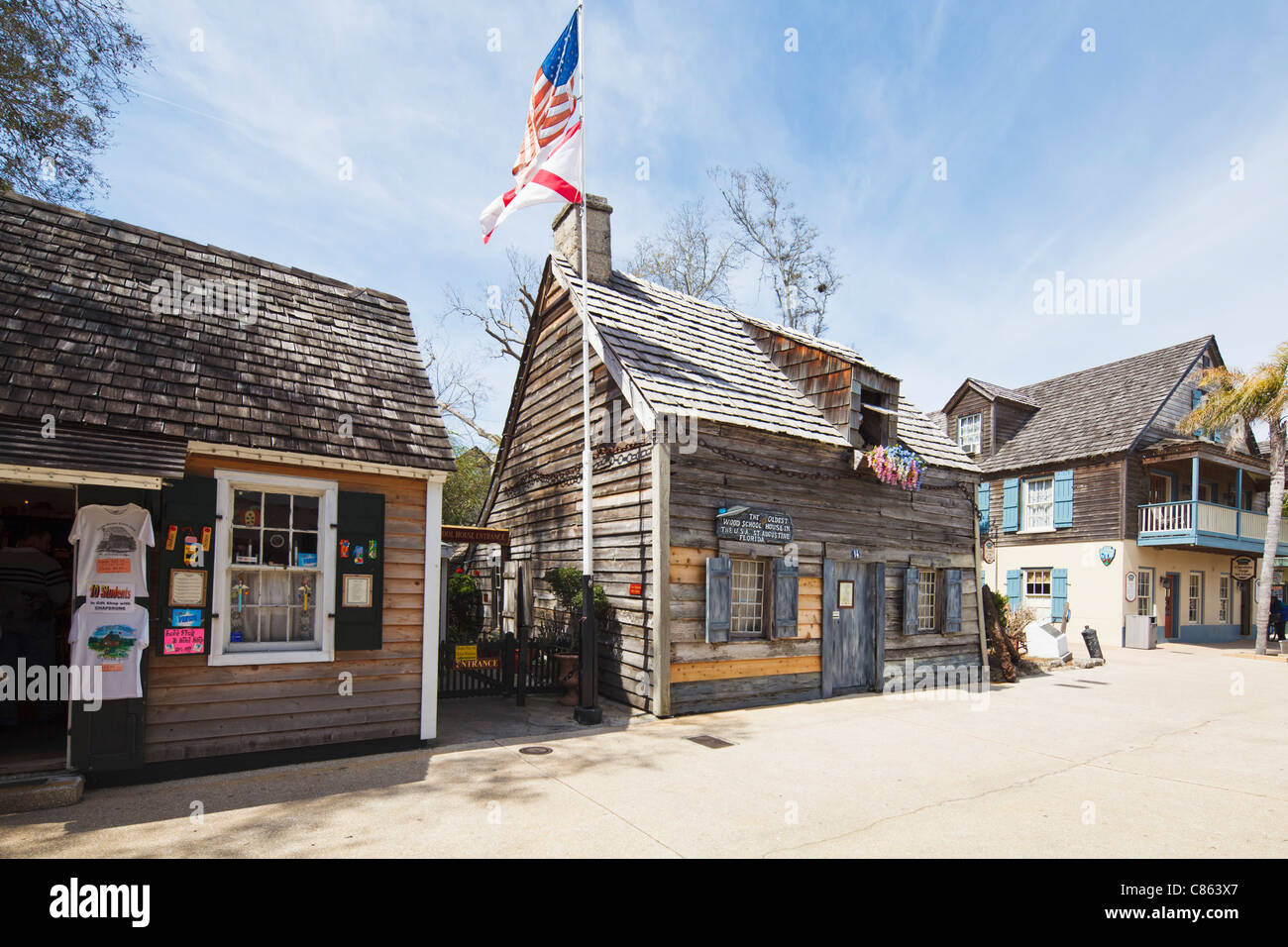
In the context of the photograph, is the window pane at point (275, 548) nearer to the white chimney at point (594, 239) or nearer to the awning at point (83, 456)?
the awning at point (83, 456)

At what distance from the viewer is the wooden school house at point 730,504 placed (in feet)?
33.0

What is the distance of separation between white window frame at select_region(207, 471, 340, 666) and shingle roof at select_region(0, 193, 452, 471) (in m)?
0.43

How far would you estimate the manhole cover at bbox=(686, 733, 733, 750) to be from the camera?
27.1ft

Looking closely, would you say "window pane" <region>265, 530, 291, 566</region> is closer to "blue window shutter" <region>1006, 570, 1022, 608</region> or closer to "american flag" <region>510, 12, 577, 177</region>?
"american flag" <region>510, 12, 577, 177</region>

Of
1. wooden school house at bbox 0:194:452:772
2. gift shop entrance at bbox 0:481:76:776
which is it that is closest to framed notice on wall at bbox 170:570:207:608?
wooden school house at bbox 0:194:452:772

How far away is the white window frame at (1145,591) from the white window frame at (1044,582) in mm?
2425

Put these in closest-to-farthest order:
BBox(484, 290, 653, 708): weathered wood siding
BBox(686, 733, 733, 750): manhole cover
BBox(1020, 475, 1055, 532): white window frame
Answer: BBox(686, 733, 733, 750): manhole cover, BBox(484, 290, 653, 708): weathered wood siding, BBox(1020, 475, 1055, 532): white window frame

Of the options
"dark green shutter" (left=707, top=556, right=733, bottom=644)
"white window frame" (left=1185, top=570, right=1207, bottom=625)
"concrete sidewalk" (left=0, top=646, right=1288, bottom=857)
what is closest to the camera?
"concrete sidewalk" (left=0, top=646, right=1288, bottom=857)

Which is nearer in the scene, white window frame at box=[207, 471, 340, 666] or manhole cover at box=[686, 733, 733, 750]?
white window frame at box=[207, 471, 340, 666]
